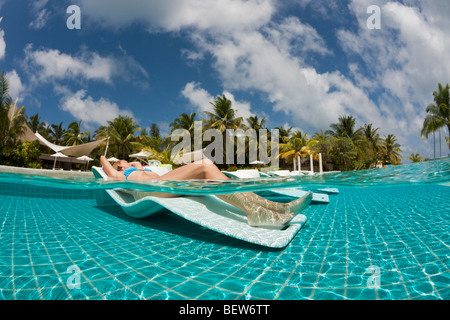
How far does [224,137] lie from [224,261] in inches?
977

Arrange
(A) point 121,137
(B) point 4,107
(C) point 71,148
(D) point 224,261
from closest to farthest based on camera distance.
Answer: (D) point 224,261 → (B) point 4,107 → (C) point 71,148 → (A) point 121,137

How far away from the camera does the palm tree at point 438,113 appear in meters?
24.1

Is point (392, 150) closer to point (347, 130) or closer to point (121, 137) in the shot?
point (347, 130)

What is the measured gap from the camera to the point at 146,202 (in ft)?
12.4


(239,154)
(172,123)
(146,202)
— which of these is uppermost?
(172,123)

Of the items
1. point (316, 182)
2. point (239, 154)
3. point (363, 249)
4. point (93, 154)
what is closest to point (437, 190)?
point (316, 182)

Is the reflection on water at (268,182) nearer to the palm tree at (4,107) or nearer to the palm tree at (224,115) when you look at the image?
the palm tree at (4,107)

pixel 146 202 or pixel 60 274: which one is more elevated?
pixel 146 202

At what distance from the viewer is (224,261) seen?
266 cm

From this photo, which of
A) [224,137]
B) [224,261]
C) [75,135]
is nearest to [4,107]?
[75,135]

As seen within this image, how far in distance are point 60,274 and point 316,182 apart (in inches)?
162

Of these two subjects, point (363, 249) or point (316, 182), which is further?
point (316, 182)

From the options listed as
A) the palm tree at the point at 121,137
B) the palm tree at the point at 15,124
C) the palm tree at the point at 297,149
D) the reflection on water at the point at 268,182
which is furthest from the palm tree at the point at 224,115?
the reflection on water at the point at 268,182
